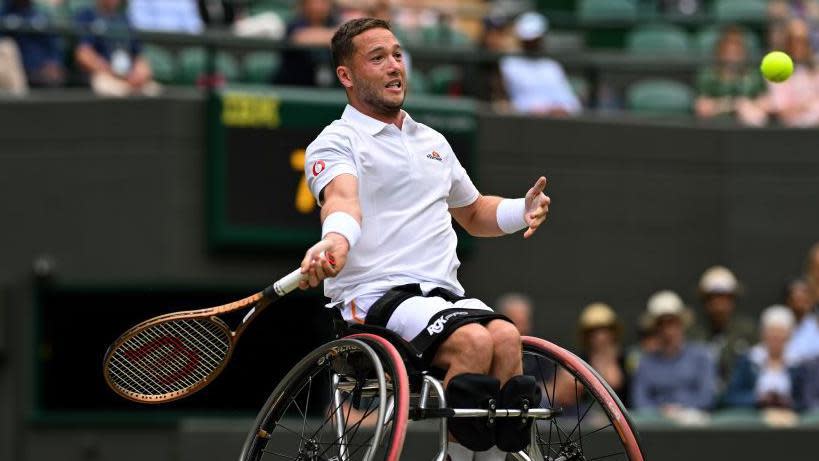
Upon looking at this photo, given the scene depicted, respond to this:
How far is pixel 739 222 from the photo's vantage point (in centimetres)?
1365

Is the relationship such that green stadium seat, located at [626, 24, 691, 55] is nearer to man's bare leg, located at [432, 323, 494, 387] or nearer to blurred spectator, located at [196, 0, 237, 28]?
blurred spectator, located at [196, 0, 237, 28]

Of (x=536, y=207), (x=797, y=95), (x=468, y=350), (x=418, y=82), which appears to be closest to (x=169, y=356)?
(x=468, y=350)

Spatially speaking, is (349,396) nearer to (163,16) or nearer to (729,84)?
(163,16)

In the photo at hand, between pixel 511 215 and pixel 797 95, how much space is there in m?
7.72

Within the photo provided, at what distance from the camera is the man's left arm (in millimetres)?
6422

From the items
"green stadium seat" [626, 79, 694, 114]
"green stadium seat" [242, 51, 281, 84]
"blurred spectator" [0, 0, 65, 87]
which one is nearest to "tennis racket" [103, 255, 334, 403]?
"blurred spectator" [0, 0, 65, 87]

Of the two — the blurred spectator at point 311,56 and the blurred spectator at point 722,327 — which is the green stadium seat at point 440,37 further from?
the blurred spectator at point 722,327

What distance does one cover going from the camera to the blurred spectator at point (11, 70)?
11750 millimetres

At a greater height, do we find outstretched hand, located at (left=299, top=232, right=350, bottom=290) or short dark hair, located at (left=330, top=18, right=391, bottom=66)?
short dark hair, located at (left=330, top=18, right=391, bottom=66)

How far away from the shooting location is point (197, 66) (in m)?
12.5

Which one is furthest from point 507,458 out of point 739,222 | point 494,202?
point 739,222

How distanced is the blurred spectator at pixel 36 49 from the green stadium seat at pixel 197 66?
89cm

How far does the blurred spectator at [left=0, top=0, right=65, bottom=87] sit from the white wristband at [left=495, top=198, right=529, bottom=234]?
603cm

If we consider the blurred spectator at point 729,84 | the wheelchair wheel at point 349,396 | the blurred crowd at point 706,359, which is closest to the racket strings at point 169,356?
the wheelchair wheel at point 349,396
